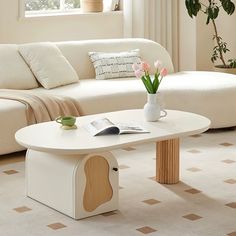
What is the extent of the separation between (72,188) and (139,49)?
3110mm

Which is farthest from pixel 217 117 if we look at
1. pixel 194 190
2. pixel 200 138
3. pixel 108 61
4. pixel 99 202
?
pixel 99 202

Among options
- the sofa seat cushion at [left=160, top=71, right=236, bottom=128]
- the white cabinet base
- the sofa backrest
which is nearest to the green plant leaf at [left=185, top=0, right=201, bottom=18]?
the sofa backrest

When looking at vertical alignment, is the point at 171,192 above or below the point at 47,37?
below

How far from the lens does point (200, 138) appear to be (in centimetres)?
625

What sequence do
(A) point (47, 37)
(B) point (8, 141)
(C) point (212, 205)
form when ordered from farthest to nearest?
(A) point (47, 37) → (B) point (8, 141) → (C) point (212, 205)

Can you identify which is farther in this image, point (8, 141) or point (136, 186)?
point (8, 141)

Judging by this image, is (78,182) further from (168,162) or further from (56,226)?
(168,162)

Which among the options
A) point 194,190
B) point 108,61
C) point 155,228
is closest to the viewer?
point 155,228

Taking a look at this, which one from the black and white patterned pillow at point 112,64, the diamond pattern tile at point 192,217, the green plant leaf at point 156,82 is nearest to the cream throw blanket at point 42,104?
the black and white patterned pillow at point 112,64

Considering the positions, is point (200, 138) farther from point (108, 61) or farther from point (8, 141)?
point (8, 141)

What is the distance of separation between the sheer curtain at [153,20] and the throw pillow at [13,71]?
1.80 meters

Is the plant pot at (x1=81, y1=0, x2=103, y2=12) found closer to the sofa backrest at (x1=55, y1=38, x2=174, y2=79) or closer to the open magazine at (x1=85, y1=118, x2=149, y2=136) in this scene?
the sofa backrest at (x1=55, y1=38, x2=174, y2=79)

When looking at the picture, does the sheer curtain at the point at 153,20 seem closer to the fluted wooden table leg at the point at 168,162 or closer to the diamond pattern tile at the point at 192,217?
the fluted wooden table leg at the point at 168,162

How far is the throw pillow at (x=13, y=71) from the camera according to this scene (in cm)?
614
